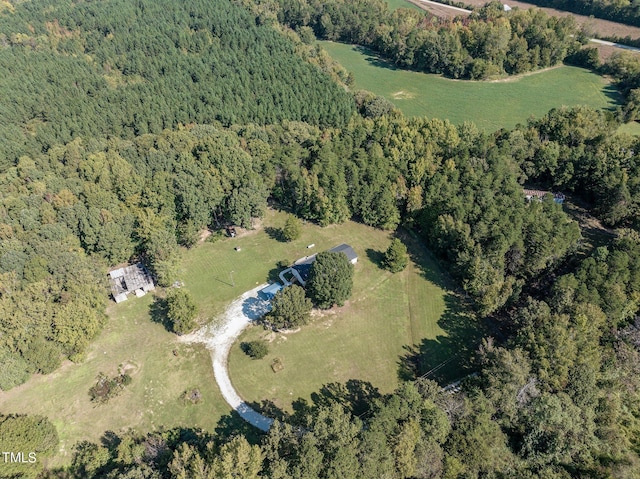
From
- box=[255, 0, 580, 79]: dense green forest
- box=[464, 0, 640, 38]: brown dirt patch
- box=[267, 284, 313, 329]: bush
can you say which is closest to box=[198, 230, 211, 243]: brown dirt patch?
box=[267, 284, 313, 329]: bush

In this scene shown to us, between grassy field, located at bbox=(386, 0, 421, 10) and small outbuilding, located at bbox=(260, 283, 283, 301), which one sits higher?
grassy field, located at bbox=(386, 0, 421, 10)

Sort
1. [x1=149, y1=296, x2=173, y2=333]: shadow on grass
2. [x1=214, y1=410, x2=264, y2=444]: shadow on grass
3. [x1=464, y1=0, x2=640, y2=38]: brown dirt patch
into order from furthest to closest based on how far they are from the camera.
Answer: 1. [x1=464, y1=0, x2=640, y2=38]: brown dirt patch
2. [x1=149, y1=296, x2=173, y2=333]: shadow on grass
3. [x1=214, y1=410, x2=264, y2=444]: shadow on grass

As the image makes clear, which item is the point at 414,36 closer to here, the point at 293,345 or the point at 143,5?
the point at 143,5

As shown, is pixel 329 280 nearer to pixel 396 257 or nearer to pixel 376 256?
pixel 396 257

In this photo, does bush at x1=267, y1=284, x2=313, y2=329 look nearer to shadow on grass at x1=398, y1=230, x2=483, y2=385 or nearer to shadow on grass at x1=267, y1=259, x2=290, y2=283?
shadow on grass at x1=267, y1=259, x2=290, y2=283

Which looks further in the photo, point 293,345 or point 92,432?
point 293,345

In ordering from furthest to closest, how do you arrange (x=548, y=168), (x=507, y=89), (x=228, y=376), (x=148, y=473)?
(x=507, y=89) → (x=548, y=168) → (x=228, y=376) → (x=148, y=473)

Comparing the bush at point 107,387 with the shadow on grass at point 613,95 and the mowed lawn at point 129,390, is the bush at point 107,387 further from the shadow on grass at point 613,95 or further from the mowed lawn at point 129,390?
the shadow on grass at point 613,95

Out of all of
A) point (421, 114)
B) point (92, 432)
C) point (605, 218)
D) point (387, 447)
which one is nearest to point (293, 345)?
point (387, 447)
